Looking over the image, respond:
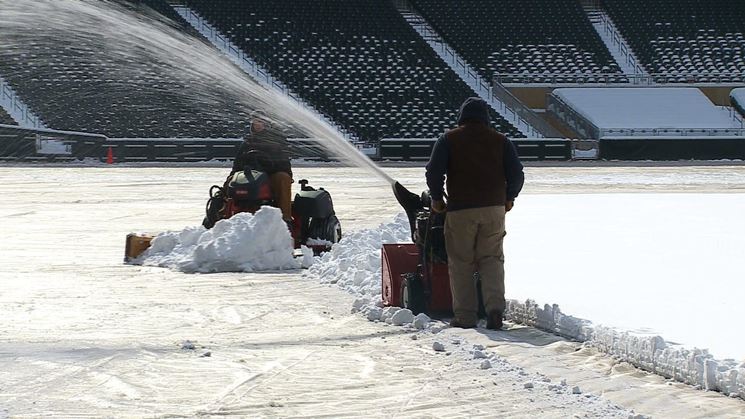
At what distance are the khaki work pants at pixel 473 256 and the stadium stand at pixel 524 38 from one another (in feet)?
138

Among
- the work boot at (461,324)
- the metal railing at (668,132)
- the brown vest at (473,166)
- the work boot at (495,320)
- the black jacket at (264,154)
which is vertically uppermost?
the brown vest at (473,166)

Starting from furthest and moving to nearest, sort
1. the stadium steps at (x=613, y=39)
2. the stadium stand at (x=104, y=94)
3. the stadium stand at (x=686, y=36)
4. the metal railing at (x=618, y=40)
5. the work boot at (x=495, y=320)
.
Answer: the metal railing at (x=618, y=40)
the stadium steps at (x=613, y=39)
the stadium stand at (x=686, y=36)
the stadium stand at (x=104, y=94)
the work boot at (x=495, y=320)

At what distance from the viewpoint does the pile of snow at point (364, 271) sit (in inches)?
346

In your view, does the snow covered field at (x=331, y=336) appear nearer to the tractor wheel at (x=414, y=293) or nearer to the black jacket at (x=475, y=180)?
the tractor wheel at (x=414, y=293)

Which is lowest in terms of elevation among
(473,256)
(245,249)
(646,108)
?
(646,108)

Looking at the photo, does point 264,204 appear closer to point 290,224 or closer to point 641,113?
point 290,224

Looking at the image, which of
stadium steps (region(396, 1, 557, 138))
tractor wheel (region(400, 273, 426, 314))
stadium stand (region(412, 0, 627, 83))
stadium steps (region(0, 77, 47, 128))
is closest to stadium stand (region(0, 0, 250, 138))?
stadium steps (region(0, 77, 47, 128))

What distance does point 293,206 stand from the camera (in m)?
13.4

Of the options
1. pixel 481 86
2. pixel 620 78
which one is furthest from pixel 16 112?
pixel 620 78

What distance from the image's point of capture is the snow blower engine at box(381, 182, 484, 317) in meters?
8.74

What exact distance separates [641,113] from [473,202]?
40.8 meters

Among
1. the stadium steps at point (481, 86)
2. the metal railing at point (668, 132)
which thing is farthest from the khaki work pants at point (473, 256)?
the stadium steps at point (481, 86)

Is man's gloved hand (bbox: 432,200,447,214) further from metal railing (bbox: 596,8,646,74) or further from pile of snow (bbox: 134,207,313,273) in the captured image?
metal railing (bbox: 596,8,646,74)

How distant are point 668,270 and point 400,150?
106 feet
